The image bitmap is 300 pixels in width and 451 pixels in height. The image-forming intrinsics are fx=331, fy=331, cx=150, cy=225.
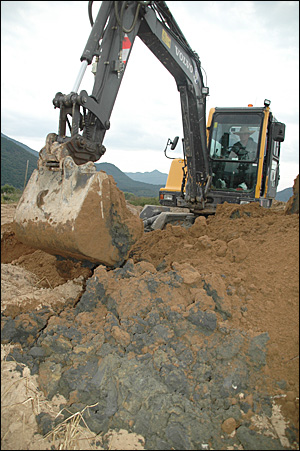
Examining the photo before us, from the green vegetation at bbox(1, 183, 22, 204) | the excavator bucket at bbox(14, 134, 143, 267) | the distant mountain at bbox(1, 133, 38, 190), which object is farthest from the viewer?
the distant mountain at bbox(1, 133, 38, 190)

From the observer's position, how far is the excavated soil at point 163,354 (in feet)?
6.48

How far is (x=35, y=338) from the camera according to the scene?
2.50 metres

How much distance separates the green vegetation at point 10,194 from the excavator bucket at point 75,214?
843cm

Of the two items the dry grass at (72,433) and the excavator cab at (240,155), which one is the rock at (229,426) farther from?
the excavator cab at (240,155)

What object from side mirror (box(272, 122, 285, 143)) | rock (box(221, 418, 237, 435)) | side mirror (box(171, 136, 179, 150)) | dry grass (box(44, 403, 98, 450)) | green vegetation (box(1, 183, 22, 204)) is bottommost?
dry grass (box(44, 403, 98, 450))

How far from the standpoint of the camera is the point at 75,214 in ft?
8.97

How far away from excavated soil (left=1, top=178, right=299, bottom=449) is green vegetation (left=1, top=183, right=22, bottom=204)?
881cm

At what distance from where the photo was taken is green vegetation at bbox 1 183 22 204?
11180 millimetres

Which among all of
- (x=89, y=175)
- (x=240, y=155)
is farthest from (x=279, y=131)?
(x=89, y=175)

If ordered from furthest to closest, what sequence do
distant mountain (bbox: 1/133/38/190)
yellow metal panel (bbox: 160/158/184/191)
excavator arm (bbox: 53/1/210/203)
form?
distant mountain (bbox: 1/133/38/190), yellow metal panel (bbox: 160/158/184/191), excavator arm (bbox: 53/1/210/203)

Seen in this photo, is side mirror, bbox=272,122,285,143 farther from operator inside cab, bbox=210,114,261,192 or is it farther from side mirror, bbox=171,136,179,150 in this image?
side mirror, bbox=171,136,179,150

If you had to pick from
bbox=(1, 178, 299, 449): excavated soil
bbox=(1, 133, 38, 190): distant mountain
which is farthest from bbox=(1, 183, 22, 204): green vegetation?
bbox=(1, 178, 299, 449): excavated soil

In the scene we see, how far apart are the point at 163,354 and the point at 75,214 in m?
1.29

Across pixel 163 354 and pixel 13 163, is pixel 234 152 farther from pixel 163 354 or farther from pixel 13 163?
pixel 13 163
